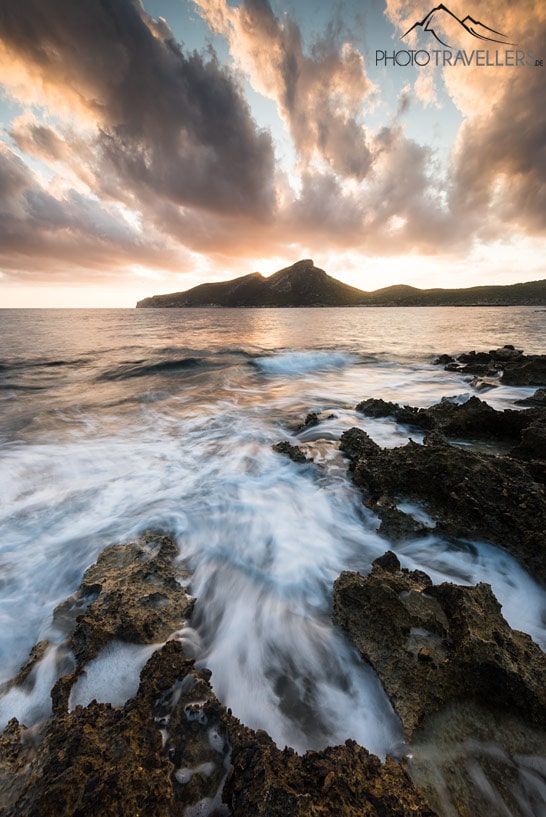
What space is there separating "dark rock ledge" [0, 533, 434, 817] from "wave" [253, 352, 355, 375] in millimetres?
14528

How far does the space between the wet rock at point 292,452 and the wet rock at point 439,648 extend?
313 centimetres

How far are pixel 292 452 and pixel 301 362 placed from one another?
12449 mm

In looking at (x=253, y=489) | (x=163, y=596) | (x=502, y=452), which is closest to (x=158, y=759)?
(x=163, y=596)

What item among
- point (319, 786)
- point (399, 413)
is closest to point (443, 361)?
point (399, 413)

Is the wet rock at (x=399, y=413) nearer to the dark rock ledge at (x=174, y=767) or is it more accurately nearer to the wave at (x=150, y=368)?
the dark rock ledge at (x=174, y=767)

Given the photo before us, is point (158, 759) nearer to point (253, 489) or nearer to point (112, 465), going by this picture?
point (253, 489)

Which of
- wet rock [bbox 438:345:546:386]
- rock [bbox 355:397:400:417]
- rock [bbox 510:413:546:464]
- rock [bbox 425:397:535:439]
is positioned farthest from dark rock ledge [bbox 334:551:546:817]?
wet rock [bbox 438:345:546:386]

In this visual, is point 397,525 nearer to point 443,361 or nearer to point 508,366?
point 508,366

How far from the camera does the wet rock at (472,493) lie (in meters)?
3.24


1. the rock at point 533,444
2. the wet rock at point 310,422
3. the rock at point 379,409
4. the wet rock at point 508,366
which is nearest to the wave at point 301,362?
the wet rock at point 508,366

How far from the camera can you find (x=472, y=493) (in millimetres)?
3646

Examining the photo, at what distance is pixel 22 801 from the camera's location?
4.82 feet

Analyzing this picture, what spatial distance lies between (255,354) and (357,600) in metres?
19.0

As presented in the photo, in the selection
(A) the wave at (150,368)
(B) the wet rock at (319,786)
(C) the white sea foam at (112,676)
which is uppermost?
(B) the wet rock at (319,786)
